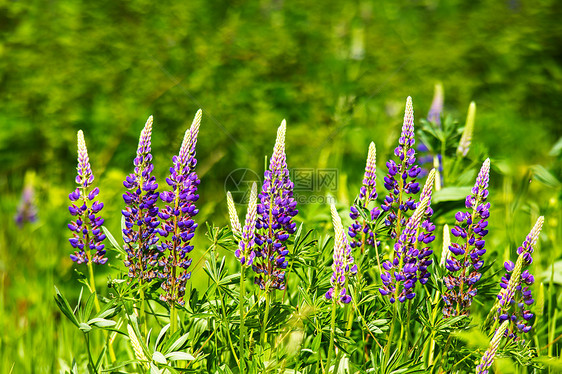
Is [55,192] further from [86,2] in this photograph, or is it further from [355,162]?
[355,162]

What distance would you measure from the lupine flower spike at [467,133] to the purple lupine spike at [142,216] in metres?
1.64

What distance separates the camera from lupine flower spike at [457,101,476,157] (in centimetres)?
276

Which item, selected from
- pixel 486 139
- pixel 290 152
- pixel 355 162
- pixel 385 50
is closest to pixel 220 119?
pixel 290 152

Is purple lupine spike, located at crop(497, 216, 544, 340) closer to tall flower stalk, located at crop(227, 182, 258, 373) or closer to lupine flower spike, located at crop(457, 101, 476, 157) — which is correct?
tall flower stalk, located at crop(227, 182, 258, 373)

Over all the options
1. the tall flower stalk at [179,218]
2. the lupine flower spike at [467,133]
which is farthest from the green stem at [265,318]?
the lupine flower spike at [467,133]

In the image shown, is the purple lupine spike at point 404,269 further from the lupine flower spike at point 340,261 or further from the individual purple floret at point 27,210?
the individual purple floret at point 27,210

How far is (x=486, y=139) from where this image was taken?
5.29m

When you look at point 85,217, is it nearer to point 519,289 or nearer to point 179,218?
point 179,218

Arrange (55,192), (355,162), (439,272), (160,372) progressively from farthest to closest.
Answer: (355,162) < (55,192) < (439,272) < (160,372)

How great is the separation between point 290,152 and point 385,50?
1763 millimetres

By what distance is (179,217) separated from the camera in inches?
74.2

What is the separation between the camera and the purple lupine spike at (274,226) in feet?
6.06

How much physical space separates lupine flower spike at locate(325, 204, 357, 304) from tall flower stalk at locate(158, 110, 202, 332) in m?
0.48

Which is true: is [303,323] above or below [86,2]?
below
